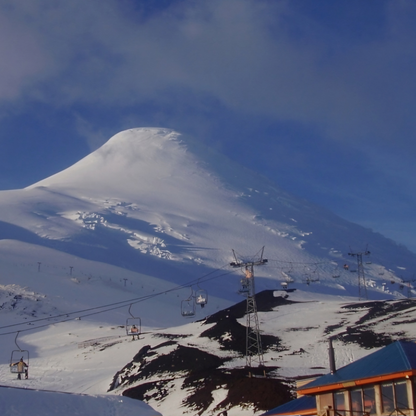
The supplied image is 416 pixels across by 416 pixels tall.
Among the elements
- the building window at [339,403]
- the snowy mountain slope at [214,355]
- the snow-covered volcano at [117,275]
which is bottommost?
the building window at [339,403]

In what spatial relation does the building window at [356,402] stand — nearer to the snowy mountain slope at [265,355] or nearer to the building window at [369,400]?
the building window at [369,400]

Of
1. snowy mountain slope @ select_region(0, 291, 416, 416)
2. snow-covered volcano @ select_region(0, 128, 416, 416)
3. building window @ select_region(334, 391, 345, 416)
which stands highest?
snow-covered volcano @ select_region(0, 128, 416, 416)

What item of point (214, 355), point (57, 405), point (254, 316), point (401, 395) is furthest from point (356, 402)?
point (254, 316)

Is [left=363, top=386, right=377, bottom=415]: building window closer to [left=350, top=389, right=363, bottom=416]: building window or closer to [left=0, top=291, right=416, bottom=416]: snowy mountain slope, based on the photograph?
[left=350, top=389, right=363, bottom=416]: building window

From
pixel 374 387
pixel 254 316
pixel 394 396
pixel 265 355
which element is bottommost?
pixel 394 396

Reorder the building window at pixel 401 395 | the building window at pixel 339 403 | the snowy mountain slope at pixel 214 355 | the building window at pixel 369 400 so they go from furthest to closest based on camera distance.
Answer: the snowy mountain slope at pixel 214 355, the building window at pixel 339 403, the building window at pixel 369 400, the building window at pixel 401 395

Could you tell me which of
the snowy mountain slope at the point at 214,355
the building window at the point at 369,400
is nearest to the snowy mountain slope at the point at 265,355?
the snowy mountain slope at the point at 214,355

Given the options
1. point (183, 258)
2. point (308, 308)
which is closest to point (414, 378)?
point (308, 308)

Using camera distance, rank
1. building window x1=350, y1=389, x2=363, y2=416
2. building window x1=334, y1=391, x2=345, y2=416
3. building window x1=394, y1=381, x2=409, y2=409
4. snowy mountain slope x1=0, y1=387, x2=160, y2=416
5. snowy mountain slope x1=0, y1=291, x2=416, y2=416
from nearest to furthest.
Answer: building window x1=394, y1=381, x2=409, y2=409, building window x1=350, y1=389, x2=363, y2=416, building window x1=334, y1=391, x2=345, y2=416, snowy mountain slope x1=0, y1=387, x2=160, y2=416, snowy mountain slope x1=0, y1=291, x2=416, y2=416

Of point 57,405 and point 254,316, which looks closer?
point 57,405

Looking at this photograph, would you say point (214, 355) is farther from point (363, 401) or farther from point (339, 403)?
point (363, 401)

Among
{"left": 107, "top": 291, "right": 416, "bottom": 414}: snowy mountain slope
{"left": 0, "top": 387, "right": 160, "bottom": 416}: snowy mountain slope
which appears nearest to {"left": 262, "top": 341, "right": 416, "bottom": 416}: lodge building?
{"left": 0, "top": 387, "right": 160, "bottom": 416}: snowy mountain slope

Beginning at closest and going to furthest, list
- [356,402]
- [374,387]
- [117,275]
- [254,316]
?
[374,387] < [356,402] < [254,316] < [117,275]

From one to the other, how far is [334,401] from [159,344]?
46.6 m
